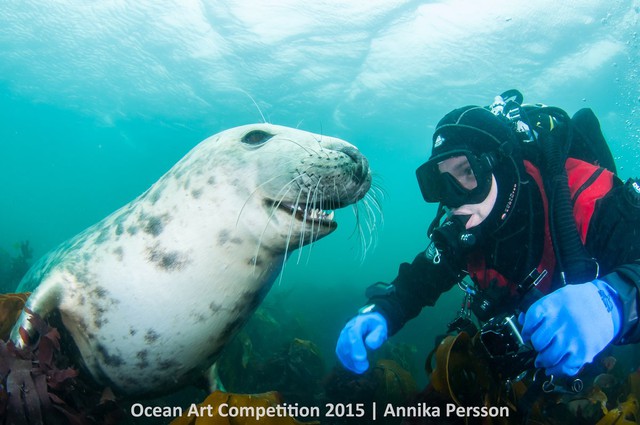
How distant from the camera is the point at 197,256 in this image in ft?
6.32

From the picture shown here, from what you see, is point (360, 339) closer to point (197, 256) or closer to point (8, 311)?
point (197, 256)

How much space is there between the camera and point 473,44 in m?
14.6

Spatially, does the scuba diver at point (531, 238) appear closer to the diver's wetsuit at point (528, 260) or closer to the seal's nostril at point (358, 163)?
the diver's wetsuit at point (528, 260)

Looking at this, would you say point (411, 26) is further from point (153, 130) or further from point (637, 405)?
point (153, 130)

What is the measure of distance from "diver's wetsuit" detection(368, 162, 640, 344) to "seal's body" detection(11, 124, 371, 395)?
1499 mm

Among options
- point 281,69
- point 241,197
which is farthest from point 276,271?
point 281,69

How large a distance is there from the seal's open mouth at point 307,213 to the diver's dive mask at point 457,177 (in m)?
1.40

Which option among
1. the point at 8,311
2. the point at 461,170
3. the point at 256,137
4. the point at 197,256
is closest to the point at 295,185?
the point at 256,137

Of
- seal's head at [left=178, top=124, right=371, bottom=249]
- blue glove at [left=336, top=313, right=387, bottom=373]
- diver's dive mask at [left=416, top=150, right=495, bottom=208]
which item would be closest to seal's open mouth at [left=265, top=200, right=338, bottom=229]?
seal's head at [left=178, top=124, right=371, bottom=249]

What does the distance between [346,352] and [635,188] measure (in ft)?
7.74

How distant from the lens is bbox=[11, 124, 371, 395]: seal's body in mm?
1832

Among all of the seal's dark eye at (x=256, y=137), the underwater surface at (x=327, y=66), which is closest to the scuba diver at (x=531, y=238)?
the underwater surface at (x=327, y=66)

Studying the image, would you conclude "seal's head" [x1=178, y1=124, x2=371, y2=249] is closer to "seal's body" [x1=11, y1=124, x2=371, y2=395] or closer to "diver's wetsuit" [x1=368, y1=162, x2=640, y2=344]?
"seal's body" [x1=11, y1=124, x2=371, y2=395]

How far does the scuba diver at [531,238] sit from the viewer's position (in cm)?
176
